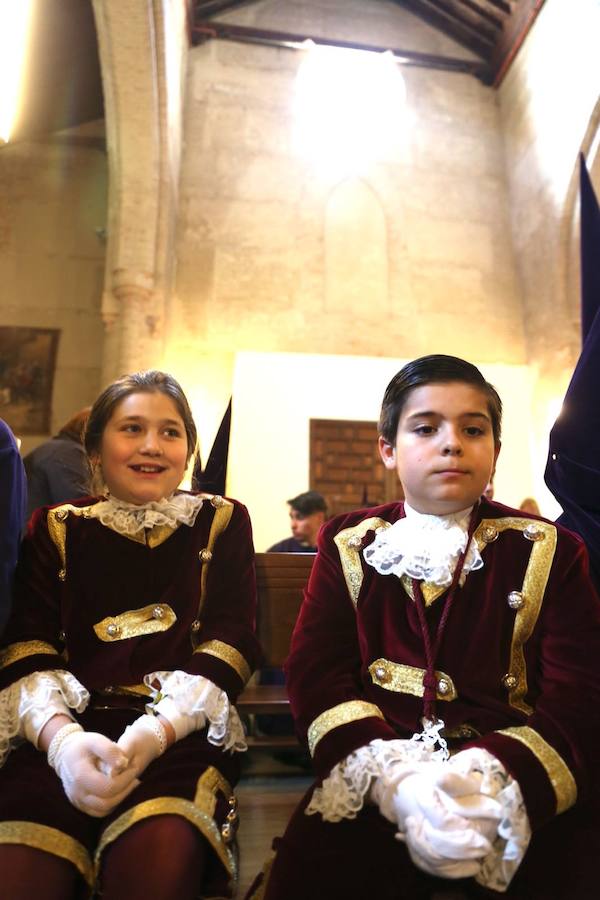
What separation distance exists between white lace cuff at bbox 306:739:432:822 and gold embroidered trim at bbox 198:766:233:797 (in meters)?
0.20

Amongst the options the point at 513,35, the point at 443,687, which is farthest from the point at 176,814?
the point at 513,35

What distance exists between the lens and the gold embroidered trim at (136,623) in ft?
4.67

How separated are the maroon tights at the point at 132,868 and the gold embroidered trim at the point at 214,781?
0.10 metres

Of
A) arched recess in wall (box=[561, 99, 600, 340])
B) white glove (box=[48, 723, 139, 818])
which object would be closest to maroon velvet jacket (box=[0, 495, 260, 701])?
white glove (box=[48, 723, 139, 818])

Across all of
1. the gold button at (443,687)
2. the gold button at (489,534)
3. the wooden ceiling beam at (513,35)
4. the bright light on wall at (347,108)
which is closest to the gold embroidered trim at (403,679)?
the gold button at (443,687)

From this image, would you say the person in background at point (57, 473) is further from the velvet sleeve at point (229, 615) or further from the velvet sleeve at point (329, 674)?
the velvet sleeve at point (329, 674)

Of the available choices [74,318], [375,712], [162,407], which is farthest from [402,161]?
[375,712]

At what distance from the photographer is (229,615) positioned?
4.89 feet

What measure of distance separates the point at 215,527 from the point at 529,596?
0.76 metres

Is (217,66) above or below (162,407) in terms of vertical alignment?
above

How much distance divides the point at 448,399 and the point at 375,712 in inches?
25.7

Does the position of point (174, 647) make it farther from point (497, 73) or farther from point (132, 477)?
point (497, 73)

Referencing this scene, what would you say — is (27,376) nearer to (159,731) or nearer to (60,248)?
(60,248)

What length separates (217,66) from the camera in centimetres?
841
